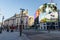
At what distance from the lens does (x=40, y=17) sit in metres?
116

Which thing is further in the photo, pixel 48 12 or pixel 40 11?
pixel 40 11

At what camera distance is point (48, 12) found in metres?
111

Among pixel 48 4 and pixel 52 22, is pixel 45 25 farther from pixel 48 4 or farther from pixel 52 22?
pixel 48 4

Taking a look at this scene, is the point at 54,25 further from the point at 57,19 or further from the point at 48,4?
the point at 48,4

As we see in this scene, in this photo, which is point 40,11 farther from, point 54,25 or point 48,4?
point 54,25

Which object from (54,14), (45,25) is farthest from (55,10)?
(45,25)

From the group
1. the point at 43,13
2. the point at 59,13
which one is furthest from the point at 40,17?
the point at 59,13

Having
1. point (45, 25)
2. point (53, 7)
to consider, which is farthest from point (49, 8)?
point (45, 25)

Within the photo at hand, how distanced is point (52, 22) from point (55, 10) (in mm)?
6790

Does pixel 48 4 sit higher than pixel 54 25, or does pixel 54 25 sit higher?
pixel 48 4

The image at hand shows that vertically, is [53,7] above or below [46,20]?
above

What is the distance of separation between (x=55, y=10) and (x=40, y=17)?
10.5m

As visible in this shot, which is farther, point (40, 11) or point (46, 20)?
point (40, 11)

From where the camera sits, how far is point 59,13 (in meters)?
112
